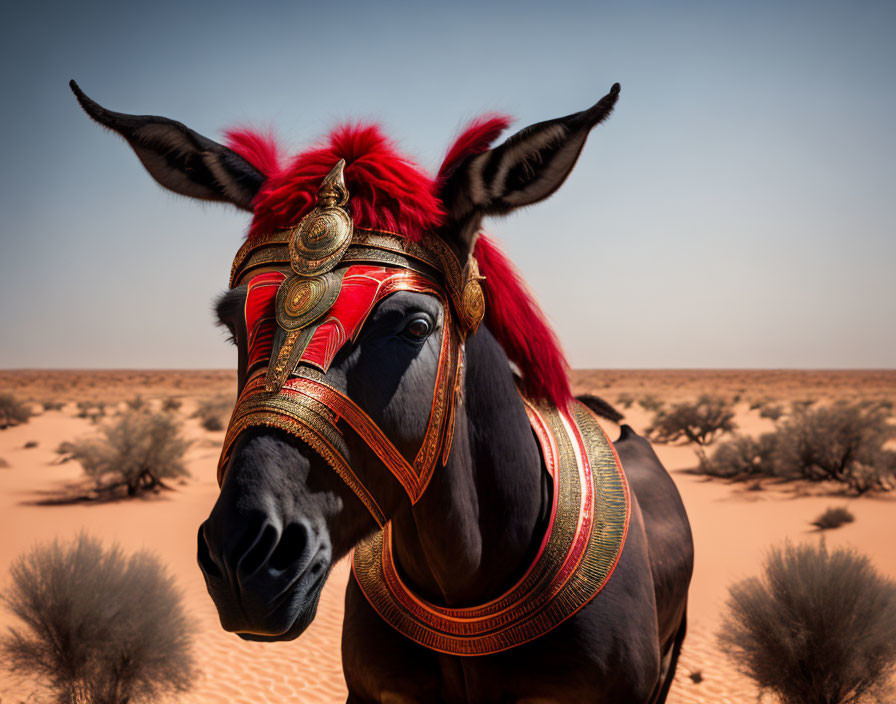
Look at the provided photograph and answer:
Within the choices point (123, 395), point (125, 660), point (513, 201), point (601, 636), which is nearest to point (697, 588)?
point (125, 660)

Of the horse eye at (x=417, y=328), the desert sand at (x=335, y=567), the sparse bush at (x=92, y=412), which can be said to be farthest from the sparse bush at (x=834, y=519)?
the sparse bush at (x=92, y=412)

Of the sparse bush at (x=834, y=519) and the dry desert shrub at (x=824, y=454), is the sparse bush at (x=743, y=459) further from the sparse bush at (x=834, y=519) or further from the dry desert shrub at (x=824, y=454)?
the sparse bush at (x=834, y=519)

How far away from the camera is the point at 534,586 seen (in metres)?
1.83

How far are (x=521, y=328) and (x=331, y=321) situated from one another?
81 centimetres

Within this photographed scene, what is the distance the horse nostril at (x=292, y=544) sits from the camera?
47.3 inches

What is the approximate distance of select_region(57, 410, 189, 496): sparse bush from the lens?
15.3 meters

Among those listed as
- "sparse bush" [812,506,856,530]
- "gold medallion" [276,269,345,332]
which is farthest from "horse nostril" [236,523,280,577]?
"sparse bush" [812,506,856,530]

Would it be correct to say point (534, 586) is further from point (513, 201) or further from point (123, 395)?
point (123, 395)

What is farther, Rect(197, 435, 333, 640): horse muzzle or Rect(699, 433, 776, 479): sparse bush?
Rect(699, 433, 776, 479): sparse bush

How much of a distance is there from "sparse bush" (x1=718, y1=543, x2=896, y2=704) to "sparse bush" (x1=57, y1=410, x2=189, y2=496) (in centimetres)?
1406

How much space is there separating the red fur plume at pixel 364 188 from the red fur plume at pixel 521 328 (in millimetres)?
362

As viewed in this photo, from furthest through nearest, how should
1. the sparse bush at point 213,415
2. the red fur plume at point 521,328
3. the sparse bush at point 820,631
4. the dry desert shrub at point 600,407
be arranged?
the sparse bush at point 213,415, the sparse bush at point 820,631, the dry desert shrub at point 600,407, the red fur plume at point 521,328

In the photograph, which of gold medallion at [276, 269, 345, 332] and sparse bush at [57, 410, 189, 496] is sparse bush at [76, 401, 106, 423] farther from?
gold medallion at [276, 269, 345, 332]

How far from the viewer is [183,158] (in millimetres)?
1865
